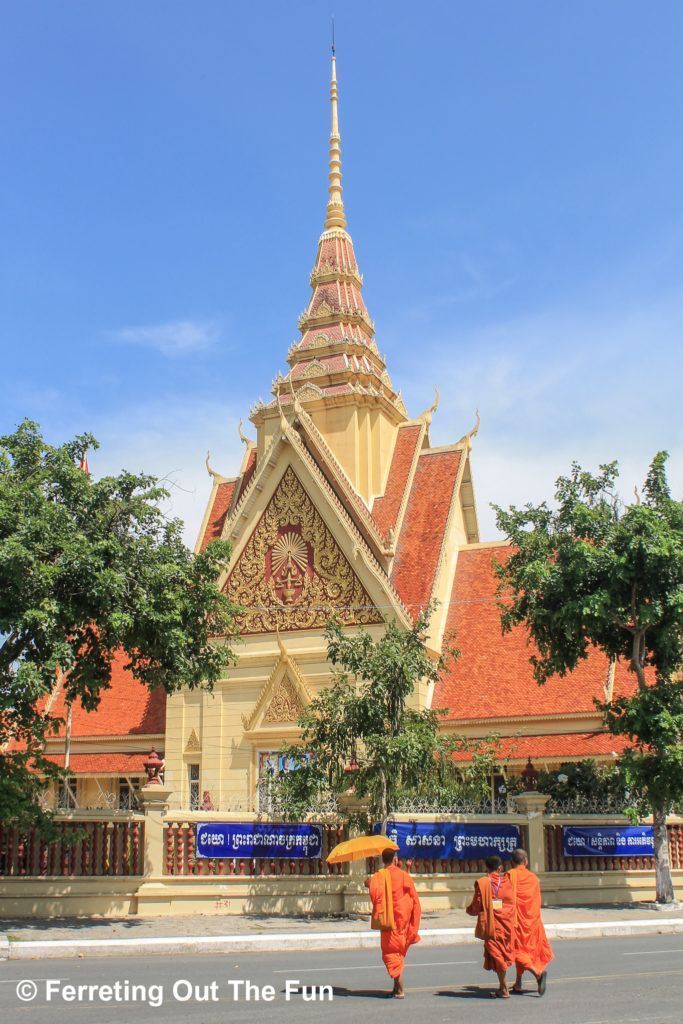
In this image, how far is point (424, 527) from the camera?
29.2 m

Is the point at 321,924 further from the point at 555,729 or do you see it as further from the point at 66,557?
the point at 555,729

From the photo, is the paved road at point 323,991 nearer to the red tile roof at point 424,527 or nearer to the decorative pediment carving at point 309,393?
the red tile roof at point 424,527

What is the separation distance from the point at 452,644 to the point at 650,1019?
20.3m

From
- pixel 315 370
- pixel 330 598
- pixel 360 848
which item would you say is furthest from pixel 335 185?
pixel 360 848

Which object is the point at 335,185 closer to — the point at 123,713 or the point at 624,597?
the point at 123,713

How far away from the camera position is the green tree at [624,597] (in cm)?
1805

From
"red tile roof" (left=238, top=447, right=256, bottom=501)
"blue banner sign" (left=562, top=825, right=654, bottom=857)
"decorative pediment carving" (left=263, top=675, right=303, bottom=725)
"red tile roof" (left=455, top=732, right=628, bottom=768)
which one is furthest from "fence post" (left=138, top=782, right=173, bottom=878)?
"red tile roof" (left=238, top=447, right=256, bottom=501)

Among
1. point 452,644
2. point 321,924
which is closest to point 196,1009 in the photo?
point 321,924

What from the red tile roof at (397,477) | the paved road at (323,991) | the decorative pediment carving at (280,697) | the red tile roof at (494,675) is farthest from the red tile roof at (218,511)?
the paved road at (323,991)

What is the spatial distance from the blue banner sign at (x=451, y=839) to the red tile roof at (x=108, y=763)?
11.3 meters

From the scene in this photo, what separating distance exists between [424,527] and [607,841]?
11.1 m

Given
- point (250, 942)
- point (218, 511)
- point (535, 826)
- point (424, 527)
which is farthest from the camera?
point (218, 511)

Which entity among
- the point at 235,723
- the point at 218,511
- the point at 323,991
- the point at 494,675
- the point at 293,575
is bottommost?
the point at 323,991

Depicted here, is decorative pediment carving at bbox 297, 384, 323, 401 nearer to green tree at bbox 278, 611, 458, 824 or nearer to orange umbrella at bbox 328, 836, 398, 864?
green tree at bbox 278, 611, 458, 824
